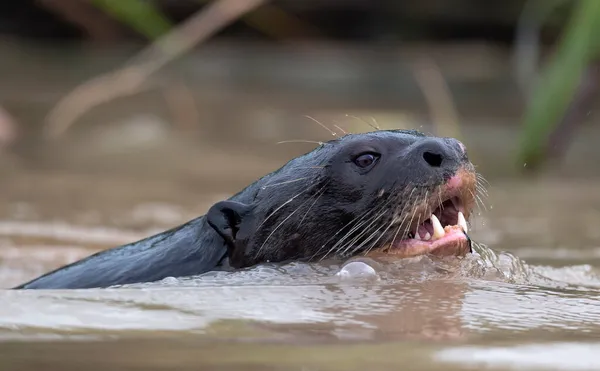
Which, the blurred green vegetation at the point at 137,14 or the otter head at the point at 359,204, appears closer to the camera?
the otter head at the point at 359,204

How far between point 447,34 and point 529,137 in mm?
4895

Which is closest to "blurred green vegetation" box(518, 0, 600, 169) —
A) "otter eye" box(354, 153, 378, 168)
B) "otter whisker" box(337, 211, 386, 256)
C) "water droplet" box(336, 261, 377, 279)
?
"otter eye" box(354, 153, 378, 168)

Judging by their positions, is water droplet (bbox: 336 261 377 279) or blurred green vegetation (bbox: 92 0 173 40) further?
blurred green vegetation (bbox: 92 0 173 40)

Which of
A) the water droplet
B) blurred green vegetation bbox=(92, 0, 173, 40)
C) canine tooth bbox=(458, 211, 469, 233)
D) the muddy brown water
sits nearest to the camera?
the muddy brown water

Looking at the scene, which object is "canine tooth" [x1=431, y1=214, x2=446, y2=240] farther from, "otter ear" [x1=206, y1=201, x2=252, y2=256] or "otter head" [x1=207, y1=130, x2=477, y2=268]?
"otter ear" [x1=206, y1=201, x2=252, y2=256]

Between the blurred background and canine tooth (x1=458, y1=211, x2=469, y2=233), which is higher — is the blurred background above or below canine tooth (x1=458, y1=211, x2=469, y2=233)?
above

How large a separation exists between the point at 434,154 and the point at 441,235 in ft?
0.71

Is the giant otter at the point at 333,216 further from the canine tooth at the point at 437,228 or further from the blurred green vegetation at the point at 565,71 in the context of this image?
the blurred green vegetation at the point at 565,71

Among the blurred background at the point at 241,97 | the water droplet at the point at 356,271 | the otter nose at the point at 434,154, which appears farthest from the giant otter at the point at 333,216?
the blurred background at the point at 241,97

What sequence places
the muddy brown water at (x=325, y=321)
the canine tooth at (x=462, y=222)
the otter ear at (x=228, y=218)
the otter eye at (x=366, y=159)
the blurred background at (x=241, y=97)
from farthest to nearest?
the blurred background at (x=241, y=97) → the otter ear at (x=228, y=218) → the otter eye at (x=366, y=159) → the canine tooth at (x=462, y=222) → the muddy brown water at (x=325, y=321)

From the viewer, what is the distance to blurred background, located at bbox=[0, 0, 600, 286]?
521 centimetres

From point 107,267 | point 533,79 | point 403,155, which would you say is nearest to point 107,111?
point 533,79

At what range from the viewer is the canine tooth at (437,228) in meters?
2.94

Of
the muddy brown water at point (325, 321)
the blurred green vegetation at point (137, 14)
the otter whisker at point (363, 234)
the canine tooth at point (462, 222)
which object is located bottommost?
the muddy brown water at point (325, 321)
